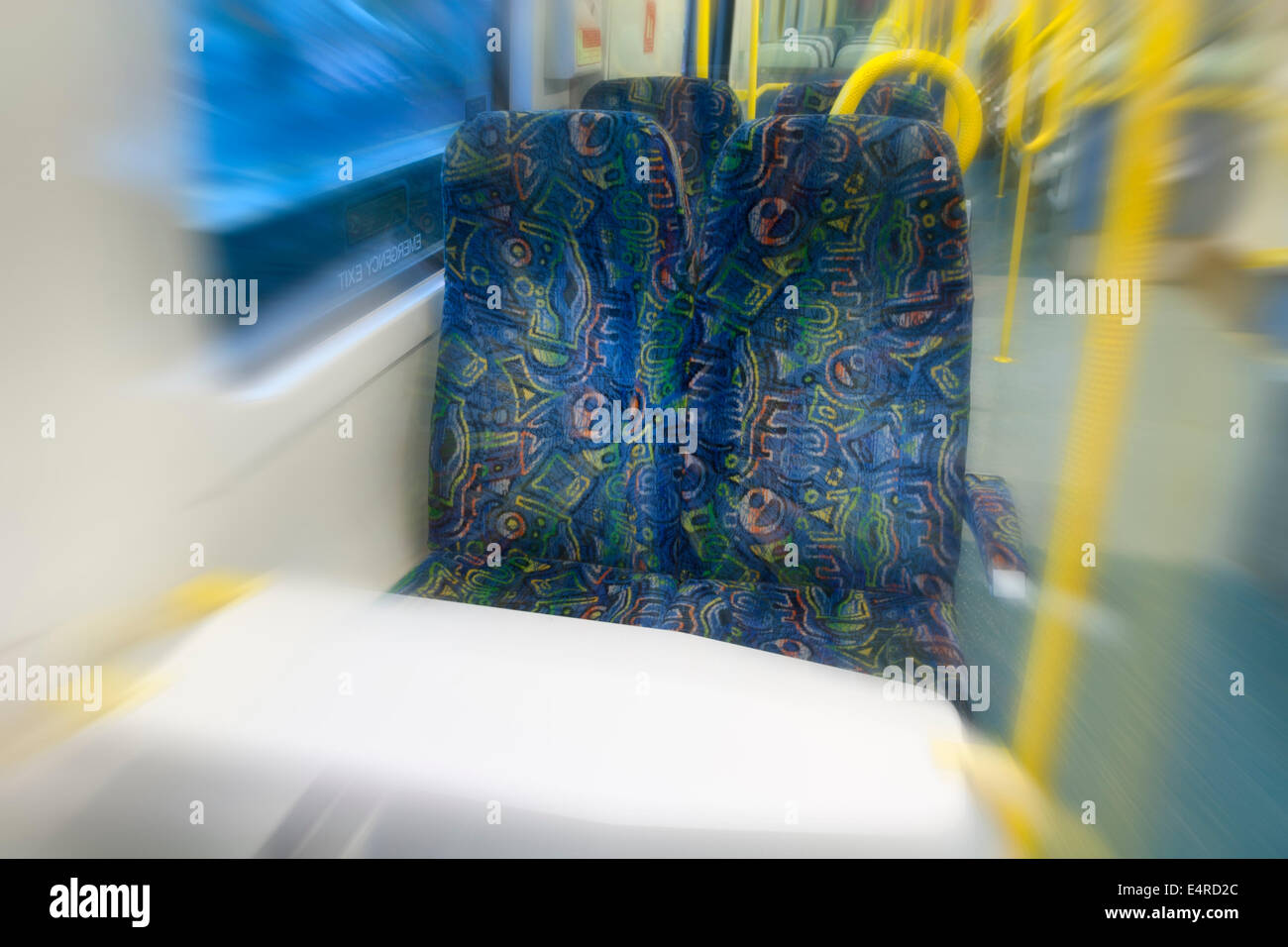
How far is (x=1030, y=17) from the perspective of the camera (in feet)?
7.18

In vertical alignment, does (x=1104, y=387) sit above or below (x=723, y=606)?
above

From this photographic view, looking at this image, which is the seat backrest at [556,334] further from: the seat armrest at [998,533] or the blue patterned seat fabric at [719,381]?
the seat armrest at [998,533]

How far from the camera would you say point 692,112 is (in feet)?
6.91

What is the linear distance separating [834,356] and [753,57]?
71.2 inches

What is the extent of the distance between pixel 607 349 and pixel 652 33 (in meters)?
1.54

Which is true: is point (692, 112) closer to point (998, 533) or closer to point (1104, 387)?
point (998, 533)

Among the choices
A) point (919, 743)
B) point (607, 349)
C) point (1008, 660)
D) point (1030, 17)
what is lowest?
point (1008, 660)

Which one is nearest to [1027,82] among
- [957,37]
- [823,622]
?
[957,37]

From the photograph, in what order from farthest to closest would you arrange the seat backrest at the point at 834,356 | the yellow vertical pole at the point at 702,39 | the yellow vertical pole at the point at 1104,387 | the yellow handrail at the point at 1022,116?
the yellow vertical pole at the point at 702,39, the yellow handrail at the point at 1022,116, the seat backrest at the point at 834,356, the yellow vertical pole at the point at 1104,387

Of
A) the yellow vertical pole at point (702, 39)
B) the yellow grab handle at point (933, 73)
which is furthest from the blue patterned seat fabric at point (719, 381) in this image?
the yellow vertical pole at point (702, 39)

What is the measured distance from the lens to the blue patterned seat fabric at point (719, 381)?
1147 millimetres

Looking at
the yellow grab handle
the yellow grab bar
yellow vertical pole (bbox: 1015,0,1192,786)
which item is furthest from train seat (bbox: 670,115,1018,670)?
the yellow grab bar

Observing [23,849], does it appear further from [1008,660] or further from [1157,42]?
[1008,660]
